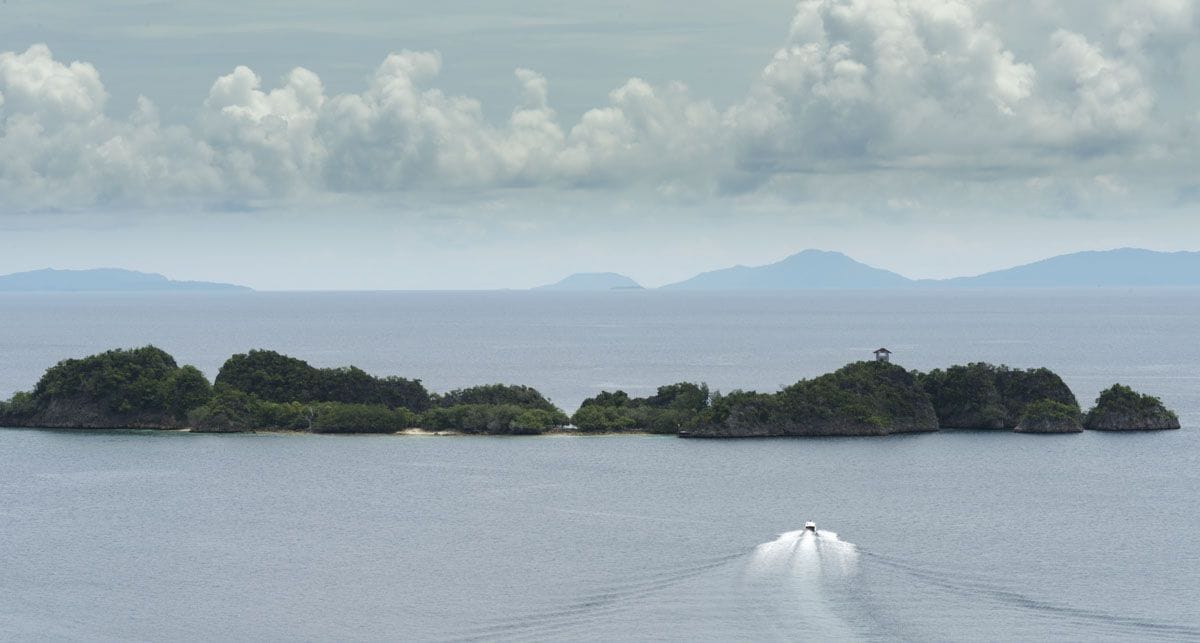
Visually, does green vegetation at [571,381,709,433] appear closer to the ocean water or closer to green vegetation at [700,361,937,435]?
green vegetation at [700,361,937,435]

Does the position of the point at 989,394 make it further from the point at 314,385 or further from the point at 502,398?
the point at 314,385

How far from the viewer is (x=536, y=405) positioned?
128 m

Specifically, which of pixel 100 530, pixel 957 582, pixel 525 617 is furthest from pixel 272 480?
pixel 957 582

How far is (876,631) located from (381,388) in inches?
3020

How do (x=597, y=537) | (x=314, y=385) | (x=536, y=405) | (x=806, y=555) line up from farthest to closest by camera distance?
(x=314, y=385) < (x=536, y=405) < (x=597, y=537) < (x=806, y=555)

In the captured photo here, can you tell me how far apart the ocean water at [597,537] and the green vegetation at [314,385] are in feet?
29.0

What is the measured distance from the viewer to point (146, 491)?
3780 inches

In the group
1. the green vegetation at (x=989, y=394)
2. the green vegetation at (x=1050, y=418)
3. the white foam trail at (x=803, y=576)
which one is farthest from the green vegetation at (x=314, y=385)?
the white foam trail at (x=803, y=576)

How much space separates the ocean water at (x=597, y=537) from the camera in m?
63.1

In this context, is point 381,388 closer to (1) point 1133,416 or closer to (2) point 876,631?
(1) point 1133,416

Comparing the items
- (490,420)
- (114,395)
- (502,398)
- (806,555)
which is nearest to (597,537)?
(806,555)

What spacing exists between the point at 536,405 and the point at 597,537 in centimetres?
4816

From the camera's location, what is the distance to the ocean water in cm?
6306

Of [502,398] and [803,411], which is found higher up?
[502,398]
